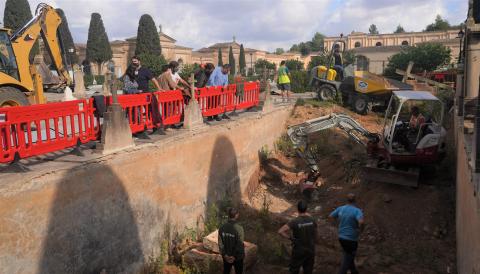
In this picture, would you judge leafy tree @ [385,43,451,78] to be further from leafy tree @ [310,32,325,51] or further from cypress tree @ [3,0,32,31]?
leafy tree @ [310,32,325,51]

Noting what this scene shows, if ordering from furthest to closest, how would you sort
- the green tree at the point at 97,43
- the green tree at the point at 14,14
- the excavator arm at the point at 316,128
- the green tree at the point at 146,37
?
1. the green tree at the point at 97,43
2. the green tree at the point at 146,37
3. the green tree at the point at 14,14
4. the excavator arm at the point at 316,128

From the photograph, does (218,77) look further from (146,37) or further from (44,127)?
(146,37)

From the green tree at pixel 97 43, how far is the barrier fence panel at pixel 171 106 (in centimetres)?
4731

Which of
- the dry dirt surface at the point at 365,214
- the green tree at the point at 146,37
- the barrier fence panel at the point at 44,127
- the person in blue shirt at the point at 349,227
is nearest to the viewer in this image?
the barrier fence panel at the point at 44,127

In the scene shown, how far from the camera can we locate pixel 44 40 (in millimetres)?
12398

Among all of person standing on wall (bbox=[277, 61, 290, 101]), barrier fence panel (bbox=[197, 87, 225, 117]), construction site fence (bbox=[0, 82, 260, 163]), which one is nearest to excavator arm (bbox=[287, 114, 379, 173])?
barrier fence panel (bbox=[197, 87, 225, 117])

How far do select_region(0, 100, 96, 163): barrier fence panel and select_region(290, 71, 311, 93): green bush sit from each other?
819 inches

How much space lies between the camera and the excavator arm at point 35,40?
34.6 ft

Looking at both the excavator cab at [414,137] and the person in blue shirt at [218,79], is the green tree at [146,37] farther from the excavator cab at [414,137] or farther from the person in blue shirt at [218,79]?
the excavator cab at [414,137]

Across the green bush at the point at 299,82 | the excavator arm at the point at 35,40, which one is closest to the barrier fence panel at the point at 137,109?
the excavator arm at the point at 35,40

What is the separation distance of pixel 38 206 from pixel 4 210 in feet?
1.56

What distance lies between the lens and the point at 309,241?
6145 millimetres

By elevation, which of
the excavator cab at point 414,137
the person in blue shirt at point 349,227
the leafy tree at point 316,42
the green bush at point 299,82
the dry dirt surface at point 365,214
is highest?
the leafy tree at point 316,42

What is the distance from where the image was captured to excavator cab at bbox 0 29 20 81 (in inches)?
391
